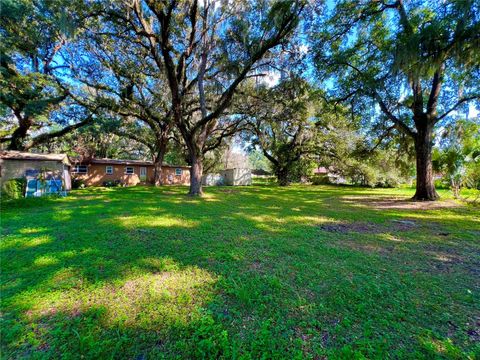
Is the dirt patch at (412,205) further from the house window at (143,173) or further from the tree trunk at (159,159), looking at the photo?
the house window at (143,173)

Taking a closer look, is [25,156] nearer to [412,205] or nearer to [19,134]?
[19,134]

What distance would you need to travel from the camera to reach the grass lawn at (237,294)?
1.64 metres

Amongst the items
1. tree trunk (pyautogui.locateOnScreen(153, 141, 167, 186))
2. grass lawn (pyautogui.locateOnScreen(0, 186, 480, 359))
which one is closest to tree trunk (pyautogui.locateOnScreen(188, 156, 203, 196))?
grass lawn (pyautogui.locateOnScreen(0, 186, 480, 359))

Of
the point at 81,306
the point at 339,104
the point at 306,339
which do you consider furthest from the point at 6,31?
the point at 339,104

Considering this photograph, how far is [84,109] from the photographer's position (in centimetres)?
1315

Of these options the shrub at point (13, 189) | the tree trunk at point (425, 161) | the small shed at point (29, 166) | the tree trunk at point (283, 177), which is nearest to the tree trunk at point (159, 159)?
the small shed at point (29, 166)

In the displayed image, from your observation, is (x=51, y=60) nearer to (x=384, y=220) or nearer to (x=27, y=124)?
(x=27, y=124)

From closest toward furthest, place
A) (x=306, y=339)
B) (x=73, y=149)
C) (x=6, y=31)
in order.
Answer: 1. (x=306, y=339)
2. (x=6, y=31)
3. (x=73, y=149)

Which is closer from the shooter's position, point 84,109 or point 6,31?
point 6,31

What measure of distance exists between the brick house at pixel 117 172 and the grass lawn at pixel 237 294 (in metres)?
16.0

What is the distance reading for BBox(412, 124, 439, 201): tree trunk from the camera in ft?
30.3

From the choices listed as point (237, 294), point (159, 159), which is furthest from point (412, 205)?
point (159, 159)

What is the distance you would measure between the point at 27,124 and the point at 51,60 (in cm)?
496

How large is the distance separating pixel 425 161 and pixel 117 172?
22872 millimetres
